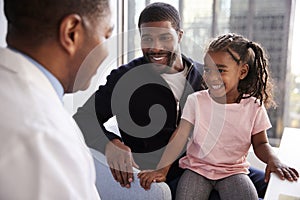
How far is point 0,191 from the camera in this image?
0.48 m

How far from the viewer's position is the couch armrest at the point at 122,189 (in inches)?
45.8

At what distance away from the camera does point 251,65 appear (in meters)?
1.40

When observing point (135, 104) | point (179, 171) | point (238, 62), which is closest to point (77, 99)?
point (135, 104)

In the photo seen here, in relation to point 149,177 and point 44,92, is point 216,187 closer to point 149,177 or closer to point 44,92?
point 149,177

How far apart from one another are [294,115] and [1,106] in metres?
1.78

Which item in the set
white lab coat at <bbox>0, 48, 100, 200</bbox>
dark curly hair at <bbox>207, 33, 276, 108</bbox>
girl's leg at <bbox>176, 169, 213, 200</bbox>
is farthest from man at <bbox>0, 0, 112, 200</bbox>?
dark curly hair at <bbox>207, 33, 276, 108</bbox>

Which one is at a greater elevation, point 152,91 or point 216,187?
point 152,91

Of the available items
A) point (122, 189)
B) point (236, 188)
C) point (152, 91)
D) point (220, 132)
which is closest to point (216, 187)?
point (236, 188)

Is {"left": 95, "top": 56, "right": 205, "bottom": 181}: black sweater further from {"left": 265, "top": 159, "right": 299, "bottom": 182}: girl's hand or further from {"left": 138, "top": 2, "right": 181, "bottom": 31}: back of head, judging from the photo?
{"left": 265, "top": 159, "right": 299, "bottom": 182}: girl's hand

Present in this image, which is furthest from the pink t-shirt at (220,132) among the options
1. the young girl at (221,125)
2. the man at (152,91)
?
the man at (152,91)

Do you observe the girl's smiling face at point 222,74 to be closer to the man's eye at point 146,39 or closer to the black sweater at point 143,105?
the black sweater at point 143,105

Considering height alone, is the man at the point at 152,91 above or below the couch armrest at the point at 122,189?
above

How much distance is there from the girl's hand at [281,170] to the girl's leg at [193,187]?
0.24 metres

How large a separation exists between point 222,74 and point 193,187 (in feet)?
1.47
